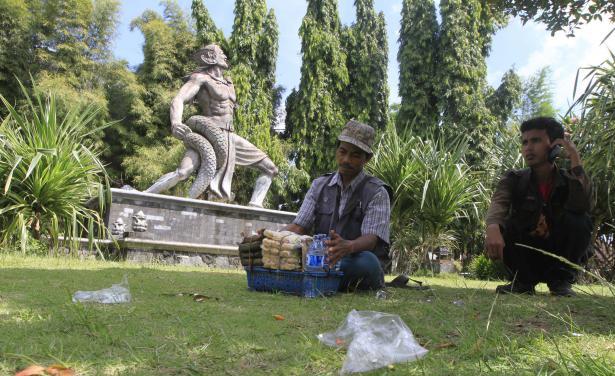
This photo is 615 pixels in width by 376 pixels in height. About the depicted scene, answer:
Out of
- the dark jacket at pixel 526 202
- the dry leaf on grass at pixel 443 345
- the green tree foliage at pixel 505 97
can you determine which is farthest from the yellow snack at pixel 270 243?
the green tree foliage at pixel 505 97

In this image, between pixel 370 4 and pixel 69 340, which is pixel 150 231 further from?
pixel 370 4

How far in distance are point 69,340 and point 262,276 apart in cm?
161

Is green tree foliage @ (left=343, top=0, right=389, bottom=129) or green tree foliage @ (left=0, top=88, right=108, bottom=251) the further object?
green tree foliage @ (left=343, top=0, right=389, bottom=129)

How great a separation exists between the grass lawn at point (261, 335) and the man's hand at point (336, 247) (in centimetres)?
23

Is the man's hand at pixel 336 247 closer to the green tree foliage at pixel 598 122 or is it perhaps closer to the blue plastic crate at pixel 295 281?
the blue plastic crate at pixel 295 281

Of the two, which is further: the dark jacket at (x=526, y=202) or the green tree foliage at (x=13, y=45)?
the green tree foliage at (x=13, y=45)

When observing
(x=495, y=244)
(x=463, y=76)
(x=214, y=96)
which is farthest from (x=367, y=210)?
(x=463, y=76)

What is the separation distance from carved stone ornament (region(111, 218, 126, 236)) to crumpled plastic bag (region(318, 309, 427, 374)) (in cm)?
604

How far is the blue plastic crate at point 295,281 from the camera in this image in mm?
2865

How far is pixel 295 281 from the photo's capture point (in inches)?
116

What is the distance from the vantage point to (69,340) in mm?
1576

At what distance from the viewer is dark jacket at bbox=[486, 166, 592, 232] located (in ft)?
10.7

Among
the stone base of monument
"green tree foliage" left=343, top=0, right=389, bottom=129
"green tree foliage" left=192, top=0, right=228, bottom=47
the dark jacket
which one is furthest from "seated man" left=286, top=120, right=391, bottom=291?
"green tree foliage" left=343, top=0, right=389, bottom=129

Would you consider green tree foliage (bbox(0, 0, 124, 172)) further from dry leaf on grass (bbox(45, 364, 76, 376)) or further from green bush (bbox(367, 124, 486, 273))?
dry leaf on grass (bbox(45, 364, 76, 376))
